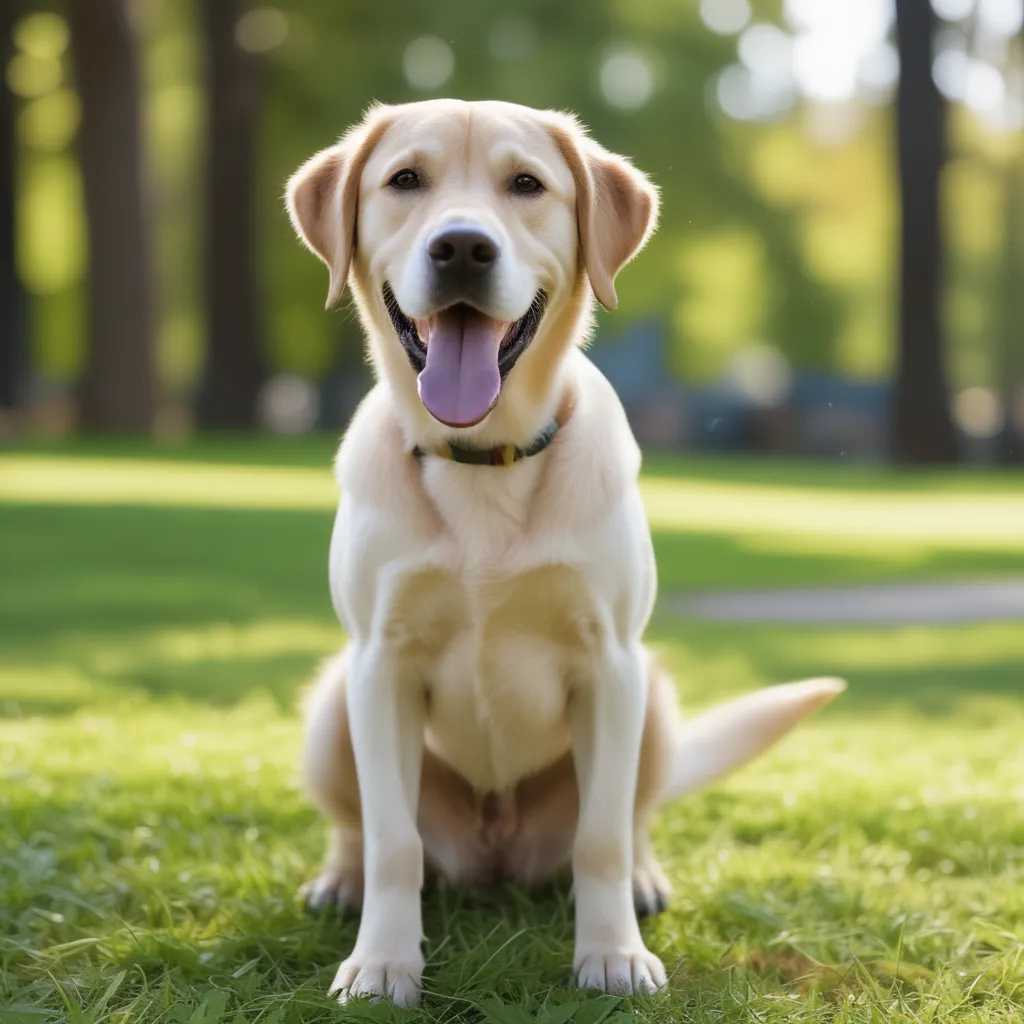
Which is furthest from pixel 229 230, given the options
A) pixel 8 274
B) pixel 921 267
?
pixel 921 267

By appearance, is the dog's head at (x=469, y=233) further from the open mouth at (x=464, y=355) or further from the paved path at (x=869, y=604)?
the paved path at (x=869, y=604)

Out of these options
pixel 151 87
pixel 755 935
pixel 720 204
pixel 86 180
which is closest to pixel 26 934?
pixel 755 935

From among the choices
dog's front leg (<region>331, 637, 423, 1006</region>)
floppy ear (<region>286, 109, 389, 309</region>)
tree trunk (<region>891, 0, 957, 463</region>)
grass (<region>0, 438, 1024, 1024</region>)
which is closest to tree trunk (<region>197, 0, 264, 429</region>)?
tree trunk (<region>891, 0, 957, 463</region>)

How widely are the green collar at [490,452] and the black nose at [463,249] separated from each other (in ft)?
1.41

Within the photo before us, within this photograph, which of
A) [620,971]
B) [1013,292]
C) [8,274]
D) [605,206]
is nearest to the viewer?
[620,971]

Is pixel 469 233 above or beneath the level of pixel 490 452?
above

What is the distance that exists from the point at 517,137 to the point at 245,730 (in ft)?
9.72

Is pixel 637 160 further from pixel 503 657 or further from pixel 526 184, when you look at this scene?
pixel 503 657

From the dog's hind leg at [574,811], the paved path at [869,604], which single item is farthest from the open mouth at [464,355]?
the paved path at [869,604]

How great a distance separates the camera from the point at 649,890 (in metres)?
3.41

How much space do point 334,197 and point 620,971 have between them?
174cm

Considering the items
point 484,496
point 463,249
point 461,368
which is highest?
point 463,249

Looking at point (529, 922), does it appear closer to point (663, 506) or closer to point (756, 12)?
point (663, 506)

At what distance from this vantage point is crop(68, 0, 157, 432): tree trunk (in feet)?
62.2
